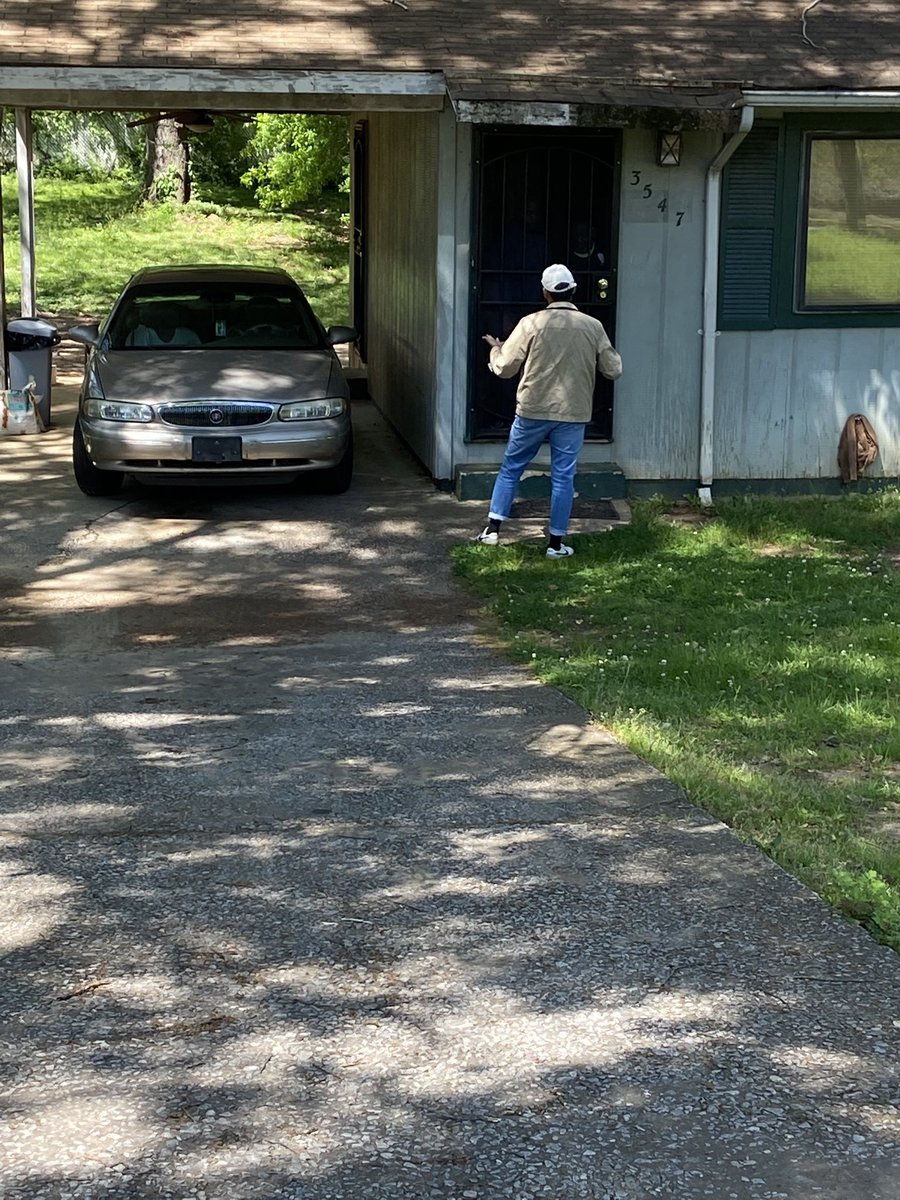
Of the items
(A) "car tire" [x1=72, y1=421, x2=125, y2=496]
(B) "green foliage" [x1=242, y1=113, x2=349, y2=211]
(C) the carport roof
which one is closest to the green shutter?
(C) the carport roof

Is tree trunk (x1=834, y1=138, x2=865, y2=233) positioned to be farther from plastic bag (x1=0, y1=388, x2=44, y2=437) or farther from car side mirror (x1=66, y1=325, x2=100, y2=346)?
plastic bag (x1=0, y1=388, x2=44, y2=437)

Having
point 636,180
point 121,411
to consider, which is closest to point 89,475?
point 121,411

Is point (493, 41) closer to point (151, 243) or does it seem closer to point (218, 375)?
point (218, 375)

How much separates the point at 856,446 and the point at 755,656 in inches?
196

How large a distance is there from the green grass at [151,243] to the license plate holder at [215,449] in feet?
41.2

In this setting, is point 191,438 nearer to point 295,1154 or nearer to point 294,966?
point 294,966

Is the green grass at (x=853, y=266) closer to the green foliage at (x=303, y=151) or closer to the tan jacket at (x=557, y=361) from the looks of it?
the tan jacket at (x=557, y=361)

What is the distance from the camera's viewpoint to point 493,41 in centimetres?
1169

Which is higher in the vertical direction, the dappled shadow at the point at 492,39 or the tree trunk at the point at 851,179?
the dappled shadow at the point at 492,39

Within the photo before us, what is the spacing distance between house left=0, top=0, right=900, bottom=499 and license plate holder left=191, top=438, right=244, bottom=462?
173cm

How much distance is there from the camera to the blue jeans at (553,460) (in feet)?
33.1

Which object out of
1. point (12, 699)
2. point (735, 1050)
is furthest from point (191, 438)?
point (735, 1050)

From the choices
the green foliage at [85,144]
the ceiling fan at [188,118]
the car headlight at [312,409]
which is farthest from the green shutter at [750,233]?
the green foliage at [85,144]

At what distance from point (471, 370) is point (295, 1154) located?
8740 millimetres
